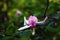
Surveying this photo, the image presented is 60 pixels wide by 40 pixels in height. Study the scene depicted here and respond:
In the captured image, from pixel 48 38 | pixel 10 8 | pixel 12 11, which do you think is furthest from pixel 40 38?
pixel 10 8

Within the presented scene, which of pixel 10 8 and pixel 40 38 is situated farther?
pixel 10 8

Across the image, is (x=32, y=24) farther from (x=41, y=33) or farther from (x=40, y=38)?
(x=40, y=38)

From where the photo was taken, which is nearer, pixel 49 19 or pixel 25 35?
pixel 25 35

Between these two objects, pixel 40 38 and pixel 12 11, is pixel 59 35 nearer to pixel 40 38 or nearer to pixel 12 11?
pixel 40 38

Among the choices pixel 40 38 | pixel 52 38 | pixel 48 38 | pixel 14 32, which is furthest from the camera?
pixel 52 38

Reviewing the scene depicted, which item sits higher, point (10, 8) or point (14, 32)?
point (10, 8)

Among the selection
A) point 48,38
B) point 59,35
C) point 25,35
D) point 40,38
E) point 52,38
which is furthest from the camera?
point 59,35

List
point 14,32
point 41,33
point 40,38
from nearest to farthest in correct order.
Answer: point 14,32 → point 41,33 → point 40,38

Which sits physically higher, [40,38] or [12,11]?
[12,11]

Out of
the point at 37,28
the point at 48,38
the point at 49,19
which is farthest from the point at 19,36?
the point at 48,38

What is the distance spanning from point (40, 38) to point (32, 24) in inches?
12.2

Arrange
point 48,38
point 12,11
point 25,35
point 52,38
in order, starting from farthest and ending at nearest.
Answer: point 12,11
point 52,38
point 48,38
point 25,35

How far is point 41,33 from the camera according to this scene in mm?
1637

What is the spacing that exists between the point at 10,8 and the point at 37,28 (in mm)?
2253
